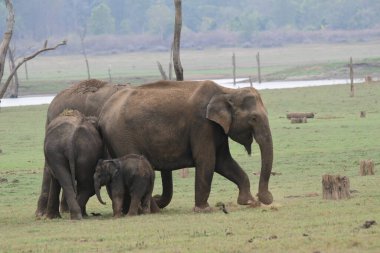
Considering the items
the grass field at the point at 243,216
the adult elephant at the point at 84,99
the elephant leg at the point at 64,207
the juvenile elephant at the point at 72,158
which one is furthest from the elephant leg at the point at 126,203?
the adult elephant at the point at 84,99

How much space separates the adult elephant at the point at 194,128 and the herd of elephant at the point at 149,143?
0.01 meters

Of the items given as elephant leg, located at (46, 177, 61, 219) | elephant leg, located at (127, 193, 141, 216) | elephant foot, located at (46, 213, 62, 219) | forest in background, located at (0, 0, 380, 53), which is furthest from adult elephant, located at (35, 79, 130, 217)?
forest in background, located at (0, 0, 380, 53)

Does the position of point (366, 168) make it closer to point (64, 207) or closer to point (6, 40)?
point (64, 207)

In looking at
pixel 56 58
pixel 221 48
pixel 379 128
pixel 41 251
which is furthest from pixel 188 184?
pixel 221 48

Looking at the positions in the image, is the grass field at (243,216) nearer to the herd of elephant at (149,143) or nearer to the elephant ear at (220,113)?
the herd of elephant at (149,143)

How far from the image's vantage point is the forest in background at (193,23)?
5359 inches

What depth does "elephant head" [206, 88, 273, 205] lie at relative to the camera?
55.1ft

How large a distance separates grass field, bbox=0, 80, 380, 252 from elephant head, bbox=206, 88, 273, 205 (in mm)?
545

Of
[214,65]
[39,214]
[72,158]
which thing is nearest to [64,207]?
[39,214]

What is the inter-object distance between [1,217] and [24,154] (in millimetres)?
13296

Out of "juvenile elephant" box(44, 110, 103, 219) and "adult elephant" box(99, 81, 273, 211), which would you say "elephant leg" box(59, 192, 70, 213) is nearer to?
"juvenile elephant" box(44, 110, 103, 219)

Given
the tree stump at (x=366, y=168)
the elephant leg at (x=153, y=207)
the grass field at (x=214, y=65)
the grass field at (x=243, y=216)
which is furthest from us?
the grass field at (x=214, y=65)

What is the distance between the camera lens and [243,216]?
15.5 m

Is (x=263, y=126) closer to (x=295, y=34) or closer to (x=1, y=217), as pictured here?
(x=1, y=217)
